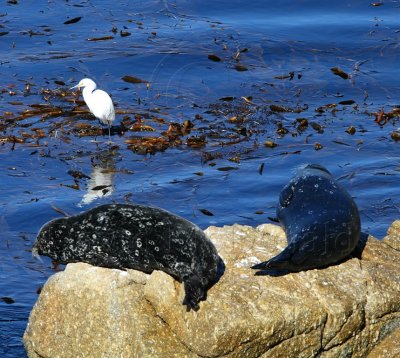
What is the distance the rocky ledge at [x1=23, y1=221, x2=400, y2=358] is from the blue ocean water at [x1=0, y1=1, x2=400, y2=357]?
2.61 ft

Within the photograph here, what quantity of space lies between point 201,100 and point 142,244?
21.2ft

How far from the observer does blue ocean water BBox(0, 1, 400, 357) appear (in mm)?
9766

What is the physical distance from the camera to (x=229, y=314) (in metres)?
6.12

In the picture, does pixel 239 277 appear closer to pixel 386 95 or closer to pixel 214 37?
pixel 386 95

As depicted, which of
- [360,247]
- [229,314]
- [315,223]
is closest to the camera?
[229,314]

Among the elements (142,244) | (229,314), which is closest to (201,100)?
(142,244)

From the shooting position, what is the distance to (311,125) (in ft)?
39.7

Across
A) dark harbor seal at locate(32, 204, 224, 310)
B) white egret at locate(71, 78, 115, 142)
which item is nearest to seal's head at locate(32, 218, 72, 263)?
dark harbor seal at locate(32, 204, 224, 310)

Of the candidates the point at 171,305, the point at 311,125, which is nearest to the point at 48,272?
the point at 171,305

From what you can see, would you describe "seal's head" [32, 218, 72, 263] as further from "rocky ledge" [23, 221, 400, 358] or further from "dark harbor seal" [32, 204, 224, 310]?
"rocky ledge" [23, 221, 400, 358]

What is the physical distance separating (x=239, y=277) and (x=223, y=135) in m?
5.37

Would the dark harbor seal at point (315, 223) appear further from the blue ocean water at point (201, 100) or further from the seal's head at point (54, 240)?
the blue ocean water at point (201, 100)

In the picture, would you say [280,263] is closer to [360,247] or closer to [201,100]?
[360,247]

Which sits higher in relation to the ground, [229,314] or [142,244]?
[142,244]
